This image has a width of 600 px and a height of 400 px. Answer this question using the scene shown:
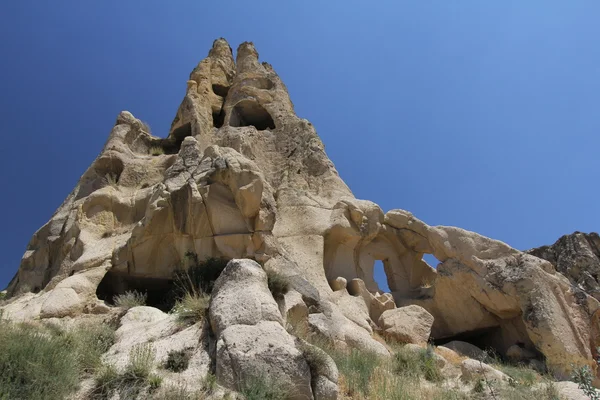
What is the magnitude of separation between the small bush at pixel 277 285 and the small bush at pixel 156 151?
10.1 metres

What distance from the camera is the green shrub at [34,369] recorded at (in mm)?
4396

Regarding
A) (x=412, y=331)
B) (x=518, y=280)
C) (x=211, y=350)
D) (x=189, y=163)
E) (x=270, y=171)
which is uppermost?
(x=270, y=171)

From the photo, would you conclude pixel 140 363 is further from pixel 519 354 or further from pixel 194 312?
pixel 519 354

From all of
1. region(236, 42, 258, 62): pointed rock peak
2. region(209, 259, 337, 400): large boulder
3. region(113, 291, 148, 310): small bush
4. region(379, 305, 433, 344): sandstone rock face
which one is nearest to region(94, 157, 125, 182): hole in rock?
region(113, 291, 148, 310): small bush

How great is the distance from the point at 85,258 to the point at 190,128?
28.4ft

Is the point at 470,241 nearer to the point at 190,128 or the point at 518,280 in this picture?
the point at 518,280

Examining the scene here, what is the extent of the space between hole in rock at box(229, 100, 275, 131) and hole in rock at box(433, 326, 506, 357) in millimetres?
10622

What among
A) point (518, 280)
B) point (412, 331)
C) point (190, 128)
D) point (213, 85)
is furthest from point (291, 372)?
point (213, 85)

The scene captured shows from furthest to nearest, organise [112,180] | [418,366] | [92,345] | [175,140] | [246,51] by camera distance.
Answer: [246,51] < [175,140] < [112,180] < [418,366] < [92,345]

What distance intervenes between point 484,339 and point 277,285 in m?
8.05

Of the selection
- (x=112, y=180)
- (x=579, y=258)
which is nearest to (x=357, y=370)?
(x=579, y=258)

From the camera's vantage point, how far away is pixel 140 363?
5191 millimetres

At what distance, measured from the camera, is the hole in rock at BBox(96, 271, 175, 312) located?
11867 millimetres

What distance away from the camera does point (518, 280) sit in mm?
12367
